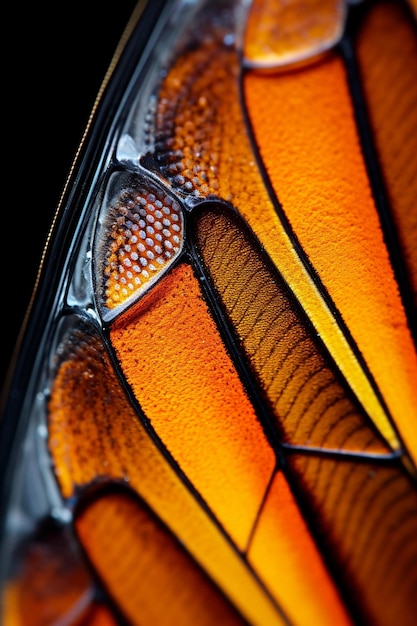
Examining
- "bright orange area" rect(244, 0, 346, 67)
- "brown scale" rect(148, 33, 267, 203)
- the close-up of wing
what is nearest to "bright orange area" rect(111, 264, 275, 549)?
the close-up of wing

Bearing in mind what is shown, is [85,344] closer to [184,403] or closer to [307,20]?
[184,403]

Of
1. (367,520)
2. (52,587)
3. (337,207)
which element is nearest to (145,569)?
(52,587)

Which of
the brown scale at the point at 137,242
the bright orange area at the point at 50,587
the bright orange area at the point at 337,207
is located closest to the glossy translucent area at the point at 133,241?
the brown scale at the point at 137,242

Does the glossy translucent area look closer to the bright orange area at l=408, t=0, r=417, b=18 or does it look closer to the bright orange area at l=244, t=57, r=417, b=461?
the bright orange area at l=244, t=57, r=417, b=461

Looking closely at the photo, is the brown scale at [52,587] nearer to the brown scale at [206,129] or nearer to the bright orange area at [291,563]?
the bright orange area at [291,563]

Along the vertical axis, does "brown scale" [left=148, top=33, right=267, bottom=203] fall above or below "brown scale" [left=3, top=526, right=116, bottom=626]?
above

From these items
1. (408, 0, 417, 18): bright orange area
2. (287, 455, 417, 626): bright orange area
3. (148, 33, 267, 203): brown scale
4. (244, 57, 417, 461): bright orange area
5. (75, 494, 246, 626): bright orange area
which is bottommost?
(287, 455, 417, 626): bright orange area

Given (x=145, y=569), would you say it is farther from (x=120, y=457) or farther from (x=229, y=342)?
(x=229, y=342)
